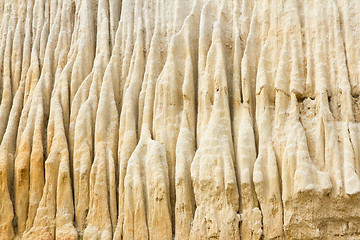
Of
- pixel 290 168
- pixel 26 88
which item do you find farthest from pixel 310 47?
pixel 26 88

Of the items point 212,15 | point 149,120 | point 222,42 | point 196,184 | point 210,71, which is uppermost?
point 212,15

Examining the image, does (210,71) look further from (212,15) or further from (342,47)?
(342,47)

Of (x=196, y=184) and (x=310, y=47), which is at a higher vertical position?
(x=310, y=47)

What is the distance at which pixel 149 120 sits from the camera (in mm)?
12211

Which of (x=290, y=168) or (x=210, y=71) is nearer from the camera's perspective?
(x=290, y=168)

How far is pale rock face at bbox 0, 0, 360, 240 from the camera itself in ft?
32.7

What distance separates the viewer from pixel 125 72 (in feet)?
44.6

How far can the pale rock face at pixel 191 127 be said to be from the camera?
9.96m

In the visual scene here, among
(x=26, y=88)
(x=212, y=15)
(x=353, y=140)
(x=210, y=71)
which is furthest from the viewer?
(x=26, y=88)

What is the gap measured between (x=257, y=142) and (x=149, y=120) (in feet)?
10.2

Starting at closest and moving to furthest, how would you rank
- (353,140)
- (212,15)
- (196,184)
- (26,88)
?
(353,140) < (196,184) < (212,15) < (26,88)

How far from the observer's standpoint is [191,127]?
11594mm

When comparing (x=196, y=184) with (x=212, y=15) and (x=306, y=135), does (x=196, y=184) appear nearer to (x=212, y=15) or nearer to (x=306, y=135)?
(x=306, y=135)

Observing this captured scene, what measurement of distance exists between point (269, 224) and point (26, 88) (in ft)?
30.9
